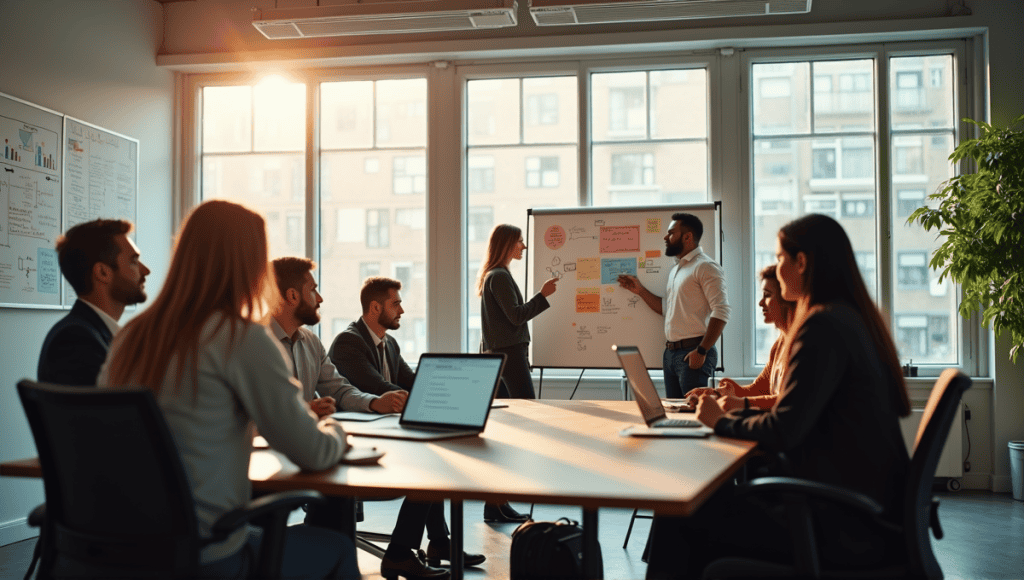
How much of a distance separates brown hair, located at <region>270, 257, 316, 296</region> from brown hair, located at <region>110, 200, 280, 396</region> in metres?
1.37

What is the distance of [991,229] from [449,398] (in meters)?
3.50

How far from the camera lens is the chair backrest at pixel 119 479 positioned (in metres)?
1.38

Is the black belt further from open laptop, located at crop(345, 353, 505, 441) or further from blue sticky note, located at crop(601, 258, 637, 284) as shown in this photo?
open laptop, located at crop(345, 353, 505, 441)

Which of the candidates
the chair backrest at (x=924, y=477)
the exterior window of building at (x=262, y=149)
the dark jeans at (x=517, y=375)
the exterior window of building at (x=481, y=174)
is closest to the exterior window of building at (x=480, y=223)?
the exterior window of building at (x=481, y=174)

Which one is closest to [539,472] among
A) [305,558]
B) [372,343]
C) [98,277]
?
[305,558]

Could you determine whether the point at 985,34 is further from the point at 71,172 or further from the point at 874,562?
the point at 71,172

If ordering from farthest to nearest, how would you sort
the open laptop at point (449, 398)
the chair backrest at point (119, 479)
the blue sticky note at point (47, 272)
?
the blue sticky note at point (47, 272), the open laptop at point (449, 398), the chair backrest at point (119, 479)

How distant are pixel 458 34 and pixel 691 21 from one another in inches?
61.4

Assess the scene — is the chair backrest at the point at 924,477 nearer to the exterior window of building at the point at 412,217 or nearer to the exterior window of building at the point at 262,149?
the exterior window of building at the point at 412,217

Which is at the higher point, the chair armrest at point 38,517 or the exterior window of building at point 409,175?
the exterior window of building at point 409,175

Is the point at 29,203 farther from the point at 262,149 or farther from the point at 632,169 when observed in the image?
the point at 632,169

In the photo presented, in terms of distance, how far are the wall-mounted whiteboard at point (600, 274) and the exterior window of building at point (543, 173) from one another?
1.11 ft

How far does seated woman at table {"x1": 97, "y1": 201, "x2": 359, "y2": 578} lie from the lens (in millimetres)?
1528

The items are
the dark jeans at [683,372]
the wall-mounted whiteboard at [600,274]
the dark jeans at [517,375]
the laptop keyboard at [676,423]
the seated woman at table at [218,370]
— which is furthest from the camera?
the wall-mounted whiteboard at [600,274]
